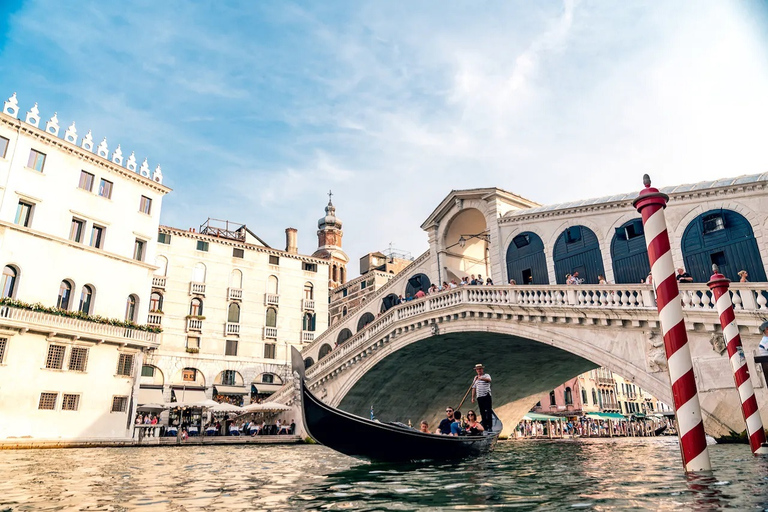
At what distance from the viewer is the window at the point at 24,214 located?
18.5m

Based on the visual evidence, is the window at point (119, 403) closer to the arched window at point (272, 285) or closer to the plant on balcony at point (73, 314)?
the plant on balcony at point (73, 314)

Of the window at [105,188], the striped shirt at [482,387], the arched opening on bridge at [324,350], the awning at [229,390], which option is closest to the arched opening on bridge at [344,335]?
the arched opening on bridge at [324,350]

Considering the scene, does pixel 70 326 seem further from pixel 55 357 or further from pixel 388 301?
pixel 388 301

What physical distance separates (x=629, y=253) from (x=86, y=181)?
2001cm

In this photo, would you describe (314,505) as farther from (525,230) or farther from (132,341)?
(132,341)

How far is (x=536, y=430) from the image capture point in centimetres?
3597

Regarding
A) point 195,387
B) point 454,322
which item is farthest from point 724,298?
point 195,387

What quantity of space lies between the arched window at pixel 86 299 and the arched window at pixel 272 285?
11.5 m

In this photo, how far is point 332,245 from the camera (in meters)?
54.6

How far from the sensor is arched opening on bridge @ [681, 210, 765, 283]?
42.4 ft

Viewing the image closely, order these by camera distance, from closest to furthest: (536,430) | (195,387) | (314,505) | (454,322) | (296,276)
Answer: (314,505)
(454,322)
(195,387)
(296,276)
(536,430)

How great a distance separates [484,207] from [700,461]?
14619mm

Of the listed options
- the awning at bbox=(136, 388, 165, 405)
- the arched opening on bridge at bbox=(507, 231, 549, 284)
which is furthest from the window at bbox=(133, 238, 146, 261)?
Answer: the arched opening on bridge at bbox=(507, 231, 549, 284)

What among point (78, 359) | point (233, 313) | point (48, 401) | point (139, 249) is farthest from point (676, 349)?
point (233, 313)
